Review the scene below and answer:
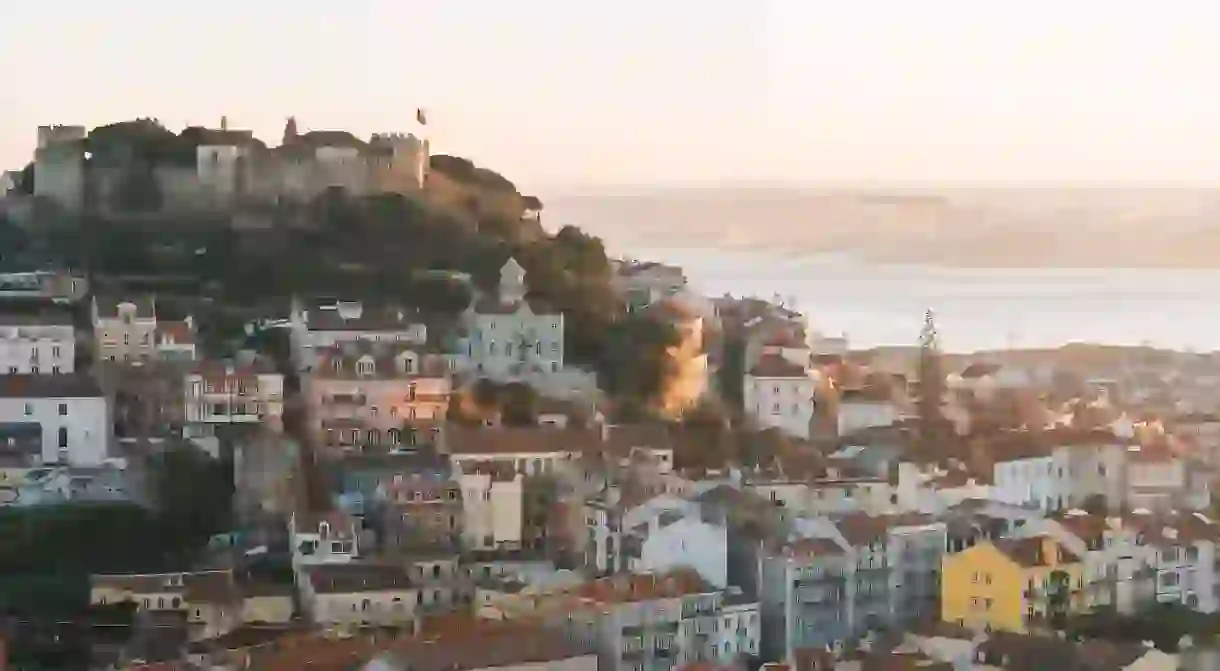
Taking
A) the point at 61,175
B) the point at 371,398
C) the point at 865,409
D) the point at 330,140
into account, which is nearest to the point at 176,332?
the point at 371,398

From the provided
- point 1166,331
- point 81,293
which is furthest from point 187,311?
point 1166,331

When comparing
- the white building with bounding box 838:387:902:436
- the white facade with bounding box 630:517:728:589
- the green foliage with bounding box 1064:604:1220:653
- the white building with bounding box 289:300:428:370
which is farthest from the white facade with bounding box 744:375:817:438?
the green foliage with bounding box 1064:604:1220:653

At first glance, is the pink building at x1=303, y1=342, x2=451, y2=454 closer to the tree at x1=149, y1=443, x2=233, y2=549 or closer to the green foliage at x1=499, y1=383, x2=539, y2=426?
the green foliage at x1=499, y1=383, x2=539, y2=426

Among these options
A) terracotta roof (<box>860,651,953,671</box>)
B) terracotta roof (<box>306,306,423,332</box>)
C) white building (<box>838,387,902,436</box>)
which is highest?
terracotta roof (<box>306,306,423,332</box>)

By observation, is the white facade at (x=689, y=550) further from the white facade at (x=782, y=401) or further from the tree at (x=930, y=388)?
the white facade at (x=782, y=401)

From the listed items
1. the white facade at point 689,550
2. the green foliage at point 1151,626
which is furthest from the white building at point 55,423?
the green foliage at point 1151,626

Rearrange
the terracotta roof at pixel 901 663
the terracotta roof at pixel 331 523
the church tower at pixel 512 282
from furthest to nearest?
the church tower at pixel 512 282 < the terracotta roof at pixel 331 523 < the terracotta roof at pixel 901 663
